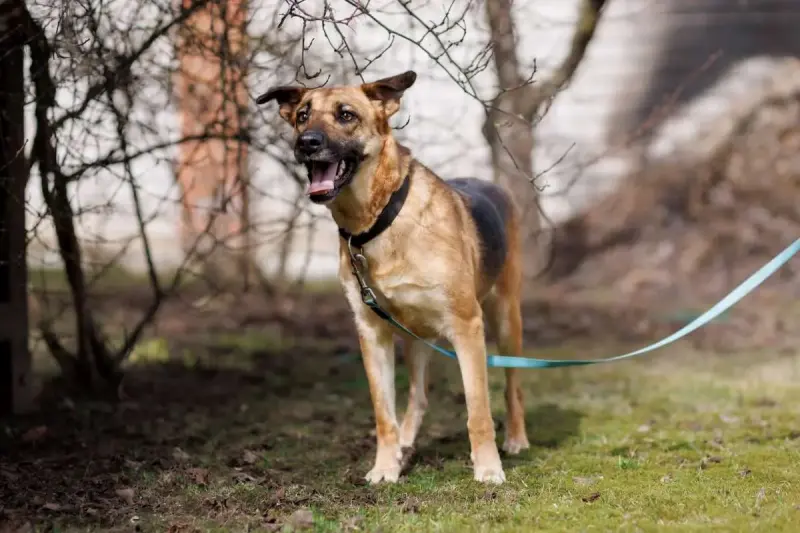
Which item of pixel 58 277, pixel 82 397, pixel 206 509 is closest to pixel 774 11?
pixel 58 277

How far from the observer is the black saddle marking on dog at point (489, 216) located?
5.31 metres

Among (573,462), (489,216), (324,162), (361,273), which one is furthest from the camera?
(489,216)

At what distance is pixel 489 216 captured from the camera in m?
5.48

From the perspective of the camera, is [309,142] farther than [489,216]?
No

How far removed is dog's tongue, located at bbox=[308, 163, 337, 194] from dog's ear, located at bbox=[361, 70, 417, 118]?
0.45 metres

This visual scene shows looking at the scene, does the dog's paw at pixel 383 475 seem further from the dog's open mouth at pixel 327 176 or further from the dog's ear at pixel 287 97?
the dog's ear at pixel 287 97

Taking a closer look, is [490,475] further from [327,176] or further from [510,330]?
[327,176]

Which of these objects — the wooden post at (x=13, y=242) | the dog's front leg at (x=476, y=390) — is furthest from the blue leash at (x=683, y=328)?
the wooden post at (x=13, y=242)

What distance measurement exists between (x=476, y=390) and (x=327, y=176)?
1235mm

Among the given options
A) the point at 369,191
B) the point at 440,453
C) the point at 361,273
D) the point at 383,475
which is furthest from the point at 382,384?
the point at 369,191

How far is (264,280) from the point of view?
10.9 meters

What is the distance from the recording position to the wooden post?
6078 millimetres

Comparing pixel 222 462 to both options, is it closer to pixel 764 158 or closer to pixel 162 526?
pixel 162 526

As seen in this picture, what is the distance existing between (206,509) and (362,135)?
70.3 inches
